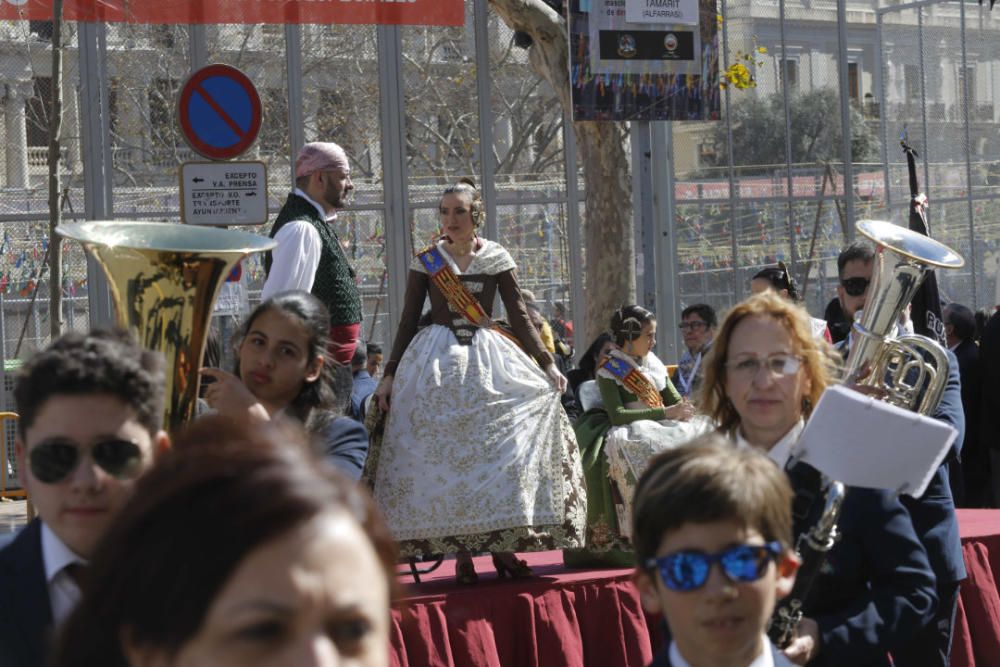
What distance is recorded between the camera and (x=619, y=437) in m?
6.55

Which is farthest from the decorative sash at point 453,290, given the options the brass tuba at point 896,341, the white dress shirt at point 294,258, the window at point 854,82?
the window at point 854,82

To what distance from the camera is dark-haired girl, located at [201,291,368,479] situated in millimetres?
3713

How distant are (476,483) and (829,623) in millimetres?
2987

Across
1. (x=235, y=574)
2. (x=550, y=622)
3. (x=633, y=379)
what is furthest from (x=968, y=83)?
(x=235, y=574)

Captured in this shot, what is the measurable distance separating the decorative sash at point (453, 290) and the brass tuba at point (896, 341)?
90.7 inches

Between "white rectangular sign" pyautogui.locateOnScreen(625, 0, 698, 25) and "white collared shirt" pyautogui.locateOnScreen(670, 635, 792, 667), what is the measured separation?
6846 mm

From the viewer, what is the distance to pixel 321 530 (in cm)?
116

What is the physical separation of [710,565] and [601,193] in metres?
10.5

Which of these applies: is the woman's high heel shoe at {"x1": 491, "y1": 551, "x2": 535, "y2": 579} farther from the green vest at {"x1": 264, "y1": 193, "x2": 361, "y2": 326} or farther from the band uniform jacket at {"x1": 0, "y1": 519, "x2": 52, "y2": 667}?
the band uniform jacket at {"x1": 0, "y1": 519, "x2": 52, "y2": 667}

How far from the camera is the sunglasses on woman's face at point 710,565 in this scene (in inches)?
88.8

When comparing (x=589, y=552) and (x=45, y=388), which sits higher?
(x=45, y=388)

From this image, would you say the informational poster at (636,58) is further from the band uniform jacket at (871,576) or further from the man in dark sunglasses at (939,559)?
the band uniform jacket at (871,576)

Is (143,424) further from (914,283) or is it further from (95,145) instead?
(95,145)

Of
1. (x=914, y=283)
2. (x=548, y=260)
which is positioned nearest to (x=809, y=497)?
(x=914, y=283)
